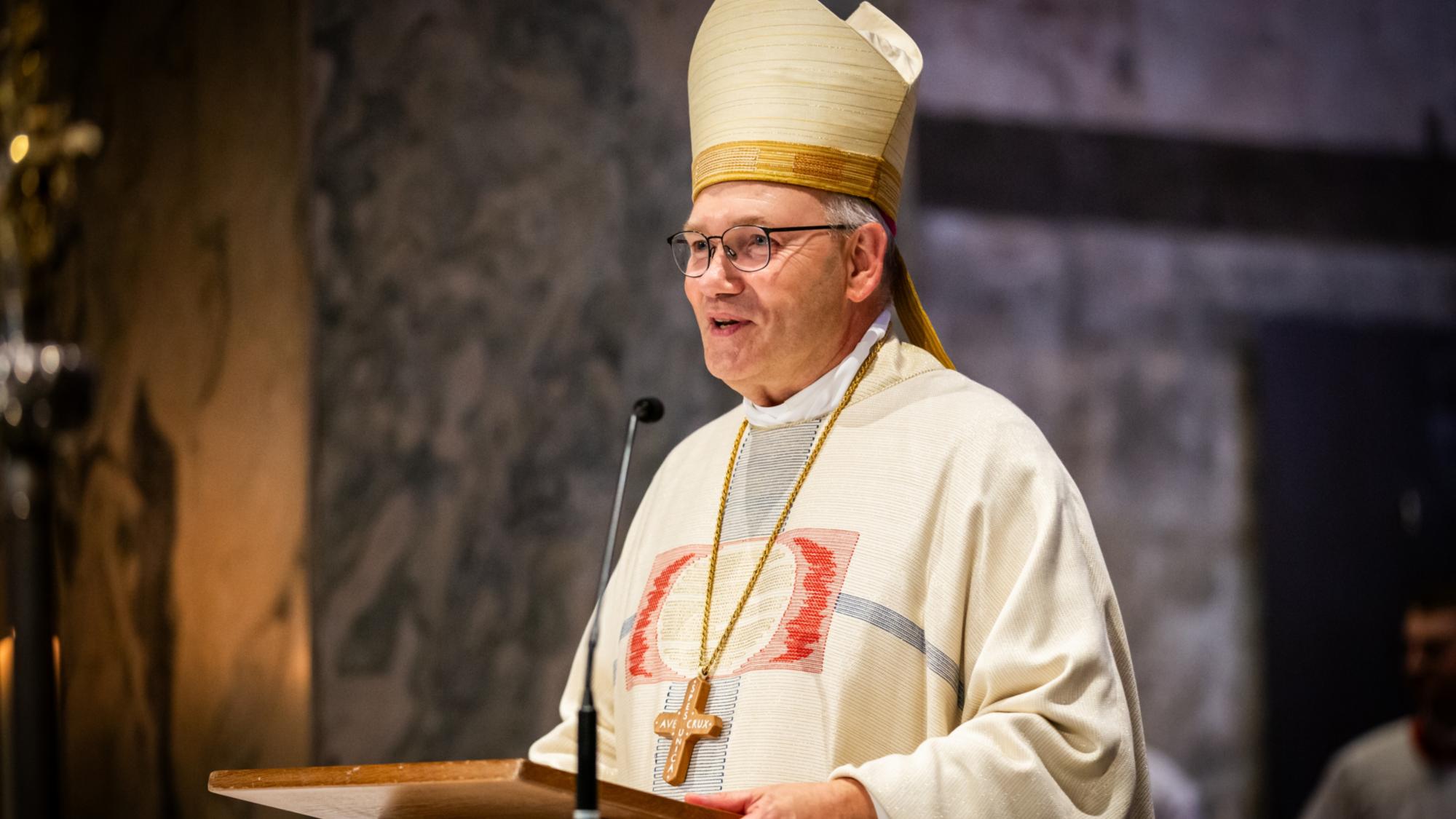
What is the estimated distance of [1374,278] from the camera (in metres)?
7.41

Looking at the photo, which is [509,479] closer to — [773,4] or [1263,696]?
[773,4]

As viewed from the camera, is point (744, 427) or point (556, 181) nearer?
point (744, 427)

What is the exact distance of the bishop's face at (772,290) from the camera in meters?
2.54

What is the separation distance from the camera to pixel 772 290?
8.32ft

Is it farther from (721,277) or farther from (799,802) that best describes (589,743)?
(721,277)

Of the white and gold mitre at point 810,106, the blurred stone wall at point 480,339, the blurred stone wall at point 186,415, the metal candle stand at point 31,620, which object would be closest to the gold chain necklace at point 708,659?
the white and gold mitre at point 810,106

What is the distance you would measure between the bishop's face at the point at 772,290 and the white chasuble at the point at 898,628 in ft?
0.50

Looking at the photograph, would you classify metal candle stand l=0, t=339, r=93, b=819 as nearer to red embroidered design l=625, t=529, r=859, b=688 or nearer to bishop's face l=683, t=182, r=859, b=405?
red embroidered design l=625, t=529, r=859, b=688

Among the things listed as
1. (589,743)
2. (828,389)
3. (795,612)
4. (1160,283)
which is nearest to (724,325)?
(828,389)

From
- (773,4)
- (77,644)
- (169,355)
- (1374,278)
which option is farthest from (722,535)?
(1374,278)

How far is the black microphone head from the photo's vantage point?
2172 mm

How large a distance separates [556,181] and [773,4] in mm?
1659

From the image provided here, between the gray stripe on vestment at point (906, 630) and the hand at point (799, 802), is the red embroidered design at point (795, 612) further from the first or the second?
the hand at point (799, 802)

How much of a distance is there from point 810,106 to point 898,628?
91 cm
